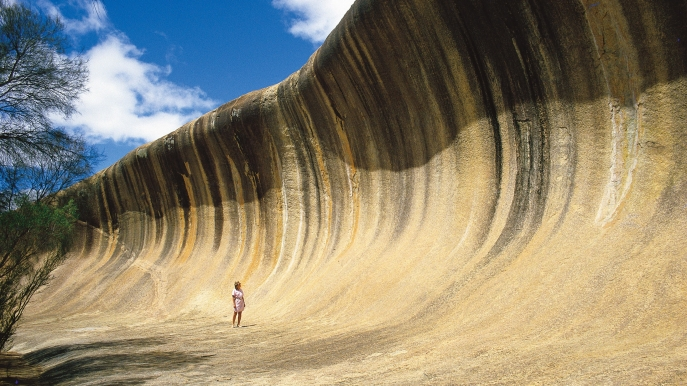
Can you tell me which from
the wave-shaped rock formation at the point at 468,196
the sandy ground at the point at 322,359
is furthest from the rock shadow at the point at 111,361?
the wave-shaped rock formation at the point at 468,196

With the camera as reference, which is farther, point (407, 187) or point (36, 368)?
point (407, 187)

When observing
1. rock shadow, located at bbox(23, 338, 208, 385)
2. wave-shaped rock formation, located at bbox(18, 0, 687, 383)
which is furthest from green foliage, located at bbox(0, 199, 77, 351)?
wave-shaped rock formation, located at bbox(18, 0, 687, 383)

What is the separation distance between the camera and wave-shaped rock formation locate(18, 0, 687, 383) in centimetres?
504

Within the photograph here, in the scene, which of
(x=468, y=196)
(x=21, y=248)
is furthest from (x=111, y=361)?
(x=468, y=196)

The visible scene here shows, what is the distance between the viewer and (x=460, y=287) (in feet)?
23.1

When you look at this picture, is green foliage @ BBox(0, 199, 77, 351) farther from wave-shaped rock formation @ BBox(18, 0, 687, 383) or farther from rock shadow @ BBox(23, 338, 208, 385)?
wave-shaped rock formation @ BBox(18, 0, 687, 383)

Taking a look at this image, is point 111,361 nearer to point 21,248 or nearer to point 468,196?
point 21,248

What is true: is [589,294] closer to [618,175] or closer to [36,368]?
[618,175]

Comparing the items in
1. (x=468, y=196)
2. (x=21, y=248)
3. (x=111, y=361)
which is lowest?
(x=111, y=361)

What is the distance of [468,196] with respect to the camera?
28.2 feet

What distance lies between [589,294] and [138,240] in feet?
50.2

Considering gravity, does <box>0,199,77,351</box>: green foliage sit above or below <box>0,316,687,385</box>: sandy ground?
above

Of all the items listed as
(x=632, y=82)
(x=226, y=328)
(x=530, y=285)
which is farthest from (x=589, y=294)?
(x=226, y=328)

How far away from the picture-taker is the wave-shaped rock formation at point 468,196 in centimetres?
504
